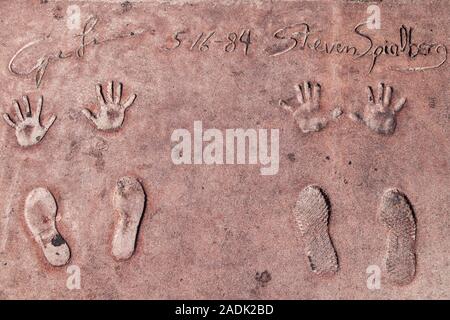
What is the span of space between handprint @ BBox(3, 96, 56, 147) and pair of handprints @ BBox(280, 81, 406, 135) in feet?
5.56

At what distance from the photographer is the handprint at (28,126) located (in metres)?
3.53

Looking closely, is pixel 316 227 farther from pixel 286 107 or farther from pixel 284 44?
pixel 284 44

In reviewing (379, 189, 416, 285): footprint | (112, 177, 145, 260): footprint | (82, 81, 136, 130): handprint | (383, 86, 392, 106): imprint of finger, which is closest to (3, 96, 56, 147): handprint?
(82, 81, 136, 130): handprint

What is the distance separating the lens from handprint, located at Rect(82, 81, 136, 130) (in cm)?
354

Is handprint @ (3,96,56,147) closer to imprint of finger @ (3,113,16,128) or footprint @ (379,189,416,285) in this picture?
imprint of finger @ (3,113,16,128)

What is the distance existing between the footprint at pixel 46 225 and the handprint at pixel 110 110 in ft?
Answer: 2.00

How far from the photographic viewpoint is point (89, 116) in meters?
3.54

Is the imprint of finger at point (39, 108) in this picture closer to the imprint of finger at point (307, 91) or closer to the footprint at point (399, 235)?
the imprint of finger at point (307, 91)

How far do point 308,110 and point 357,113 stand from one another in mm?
344

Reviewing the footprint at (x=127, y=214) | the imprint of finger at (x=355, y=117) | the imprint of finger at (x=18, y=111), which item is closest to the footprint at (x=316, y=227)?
the imprint of finger at (x=355, y=117)
